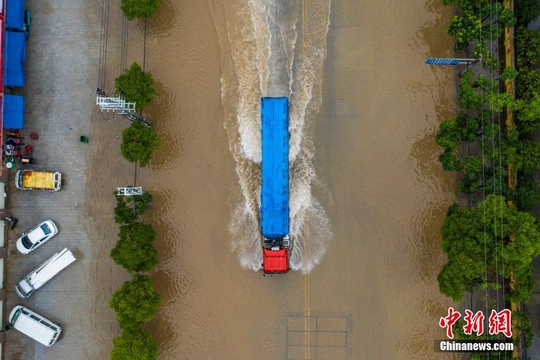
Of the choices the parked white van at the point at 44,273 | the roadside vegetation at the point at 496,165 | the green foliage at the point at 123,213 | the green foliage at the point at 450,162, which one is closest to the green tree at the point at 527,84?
the roadside vegetation at the point at 496,165

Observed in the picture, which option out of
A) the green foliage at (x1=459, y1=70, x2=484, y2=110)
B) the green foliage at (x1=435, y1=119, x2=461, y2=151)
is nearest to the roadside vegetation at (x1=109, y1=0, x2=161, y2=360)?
the green foliage at (x1=435, y1=119, x2=461, y2=151)

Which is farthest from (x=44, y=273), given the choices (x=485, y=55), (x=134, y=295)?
(x=485, y=55)

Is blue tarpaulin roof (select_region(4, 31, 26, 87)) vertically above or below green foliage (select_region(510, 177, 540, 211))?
above

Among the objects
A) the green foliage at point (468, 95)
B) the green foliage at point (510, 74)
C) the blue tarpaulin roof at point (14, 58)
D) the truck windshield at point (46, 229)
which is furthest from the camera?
the truck windshield at point (46, 229)

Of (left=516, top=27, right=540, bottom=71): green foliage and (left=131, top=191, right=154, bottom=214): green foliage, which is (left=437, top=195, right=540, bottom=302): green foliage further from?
(left=131, top=191, right=154, bottom=214): green foliage

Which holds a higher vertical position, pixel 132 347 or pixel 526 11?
pixel 526 11

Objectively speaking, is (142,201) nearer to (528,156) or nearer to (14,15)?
(14,15)

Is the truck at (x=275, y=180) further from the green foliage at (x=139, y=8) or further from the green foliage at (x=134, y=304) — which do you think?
the green foliage at (x=139, y=8)
